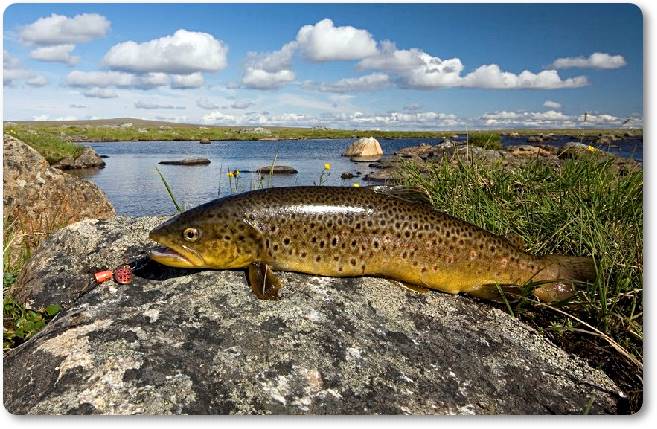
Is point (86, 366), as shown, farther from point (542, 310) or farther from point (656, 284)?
point (656, 284)

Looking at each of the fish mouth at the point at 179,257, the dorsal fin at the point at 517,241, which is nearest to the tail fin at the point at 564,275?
the dorsal fin at the point at 517,241

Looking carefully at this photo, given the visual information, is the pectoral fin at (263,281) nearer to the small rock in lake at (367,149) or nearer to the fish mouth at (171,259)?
the fish mouth at (171,259)

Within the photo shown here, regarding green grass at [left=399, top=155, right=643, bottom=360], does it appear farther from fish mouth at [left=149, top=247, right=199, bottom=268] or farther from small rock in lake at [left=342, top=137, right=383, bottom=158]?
small rock in lake at [left=342, top=137, right=383, bottom=158]

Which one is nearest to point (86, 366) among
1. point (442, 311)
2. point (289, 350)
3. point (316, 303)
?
point (289, 350)

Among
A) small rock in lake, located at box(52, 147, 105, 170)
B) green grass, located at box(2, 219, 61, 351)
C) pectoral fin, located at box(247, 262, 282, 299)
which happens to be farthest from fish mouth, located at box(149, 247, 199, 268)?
small rock in lake, located at box(52, 147, 105, 170)

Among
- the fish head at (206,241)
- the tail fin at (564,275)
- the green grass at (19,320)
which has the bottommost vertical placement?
the green grass at (19,320)

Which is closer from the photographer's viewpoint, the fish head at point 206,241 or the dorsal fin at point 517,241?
the fish head at point 206,241

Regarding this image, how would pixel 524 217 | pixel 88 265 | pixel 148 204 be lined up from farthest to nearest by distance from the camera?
1. pixel 148 204
2. pixel 524 217
3. pixel 88 265

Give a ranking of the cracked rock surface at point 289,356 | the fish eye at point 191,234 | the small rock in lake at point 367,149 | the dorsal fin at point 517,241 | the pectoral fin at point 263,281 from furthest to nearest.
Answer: the small rock in lake at point 367,149 < the dorsal fin at point 517,241 < the fish eye at point 191,234 < the pectoral fin at point 263,281 < the cracked rock surface at point 289,356
